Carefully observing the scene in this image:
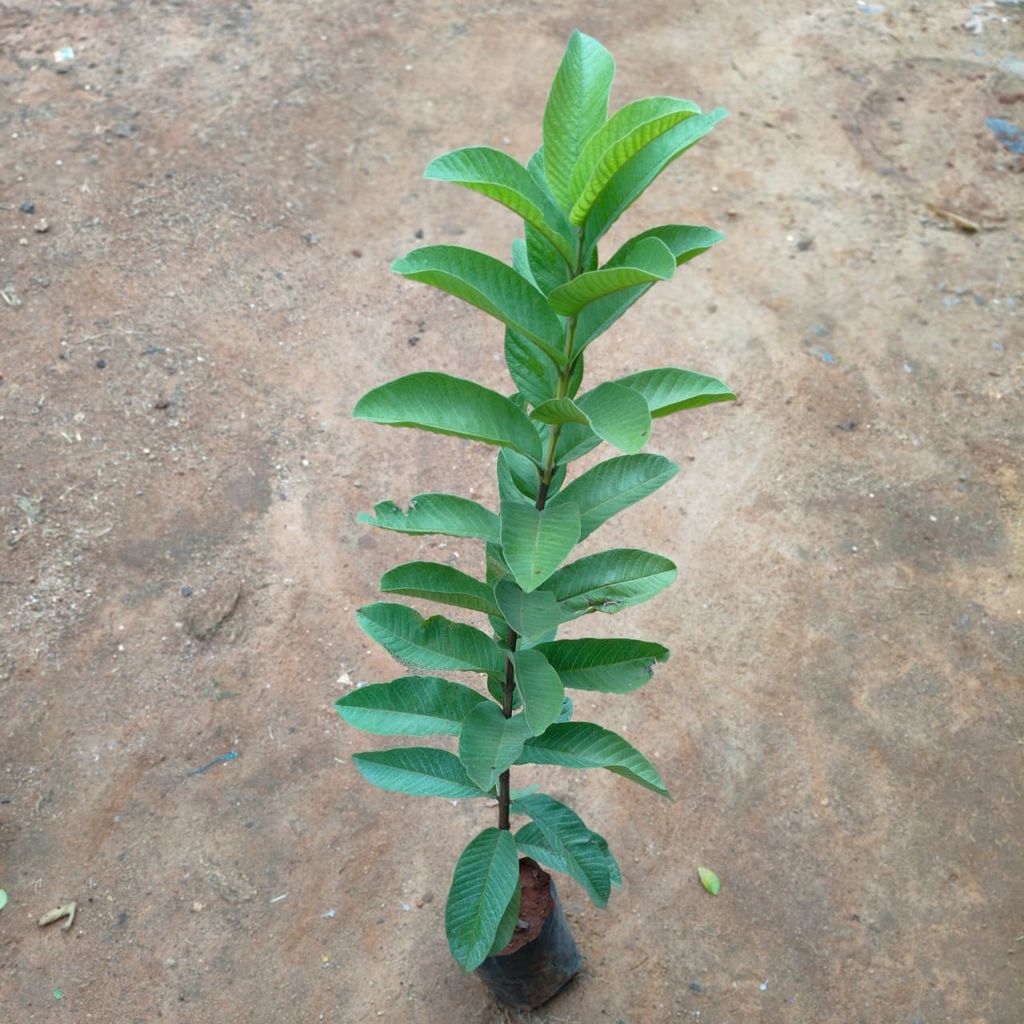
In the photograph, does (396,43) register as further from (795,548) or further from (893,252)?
(795,548)

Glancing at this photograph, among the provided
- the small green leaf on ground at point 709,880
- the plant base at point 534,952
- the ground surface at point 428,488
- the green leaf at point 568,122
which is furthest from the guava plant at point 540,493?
the ground surface at point 428,488

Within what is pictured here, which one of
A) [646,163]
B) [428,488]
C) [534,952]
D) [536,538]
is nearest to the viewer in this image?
[646,163]

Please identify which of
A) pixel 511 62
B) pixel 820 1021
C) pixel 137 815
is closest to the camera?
pixel 820 1021

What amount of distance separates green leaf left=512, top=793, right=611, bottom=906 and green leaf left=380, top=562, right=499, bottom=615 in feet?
1.85

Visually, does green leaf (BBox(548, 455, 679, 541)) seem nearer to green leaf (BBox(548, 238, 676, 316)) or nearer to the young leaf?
the young leaf

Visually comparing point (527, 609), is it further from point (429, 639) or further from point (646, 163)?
point (646, 163)

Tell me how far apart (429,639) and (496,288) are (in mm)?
792

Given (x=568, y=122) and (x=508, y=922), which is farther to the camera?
(x=508, y=922)

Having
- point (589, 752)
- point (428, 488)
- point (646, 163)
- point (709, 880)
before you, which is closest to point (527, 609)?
point (589, 752)

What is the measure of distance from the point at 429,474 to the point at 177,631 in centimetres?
107

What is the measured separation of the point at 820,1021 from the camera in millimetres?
2861

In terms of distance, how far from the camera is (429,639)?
225 centimetres

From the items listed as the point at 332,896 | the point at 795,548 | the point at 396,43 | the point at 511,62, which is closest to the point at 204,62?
the point at 396,43

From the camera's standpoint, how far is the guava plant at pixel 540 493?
5.51 feet
